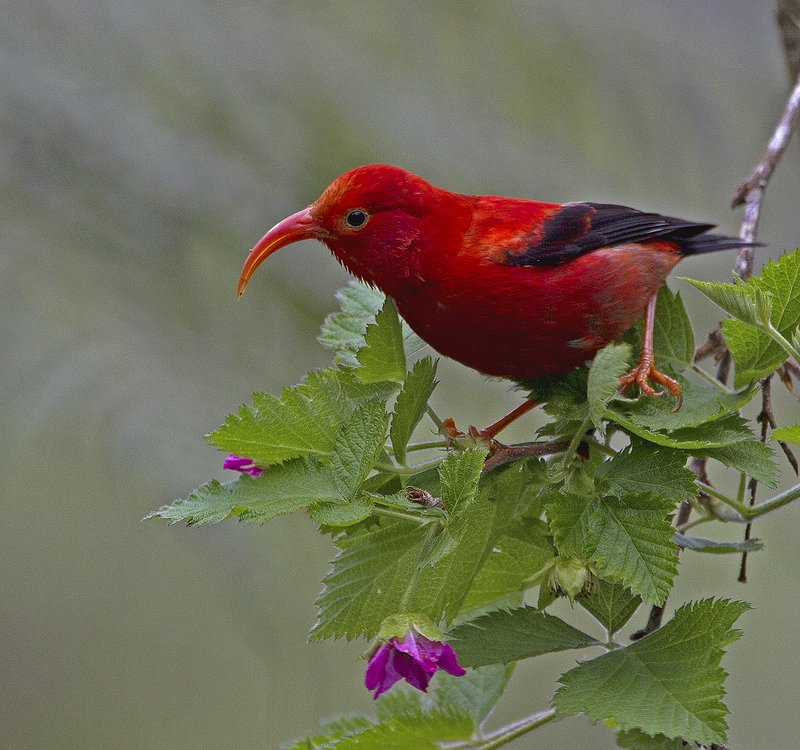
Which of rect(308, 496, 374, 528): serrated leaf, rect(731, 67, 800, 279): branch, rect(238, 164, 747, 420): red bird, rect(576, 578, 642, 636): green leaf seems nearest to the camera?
rect(308, 496, 374, 528): serrated leaf

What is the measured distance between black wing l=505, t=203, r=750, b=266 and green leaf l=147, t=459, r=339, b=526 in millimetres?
927

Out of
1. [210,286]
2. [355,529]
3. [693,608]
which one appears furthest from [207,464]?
[693,608]

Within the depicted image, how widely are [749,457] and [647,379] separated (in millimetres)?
359

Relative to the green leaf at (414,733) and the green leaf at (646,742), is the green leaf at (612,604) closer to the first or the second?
the green leaf at (646,742)

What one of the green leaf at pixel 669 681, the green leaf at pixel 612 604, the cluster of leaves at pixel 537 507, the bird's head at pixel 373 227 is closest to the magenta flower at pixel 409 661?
the cluster of leaves at pixel 537 507

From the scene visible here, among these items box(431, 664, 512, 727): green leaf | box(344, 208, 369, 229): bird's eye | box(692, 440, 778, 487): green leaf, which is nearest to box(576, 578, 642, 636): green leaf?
box(692, 440, 778, 487): green leaf

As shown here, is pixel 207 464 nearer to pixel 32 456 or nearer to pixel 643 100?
pixel 32 456

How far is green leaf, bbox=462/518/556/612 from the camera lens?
5.55 ft

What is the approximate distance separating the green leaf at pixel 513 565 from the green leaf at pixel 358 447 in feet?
1.04

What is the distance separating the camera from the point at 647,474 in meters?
1.59

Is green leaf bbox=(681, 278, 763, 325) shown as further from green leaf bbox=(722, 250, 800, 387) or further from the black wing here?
the black wing

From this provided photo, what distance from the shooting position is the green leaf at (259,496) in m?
1.50

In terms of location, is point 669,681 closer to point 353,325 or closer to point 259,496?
point 259,496

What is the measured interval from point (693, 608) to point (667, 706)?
0.51 ft
